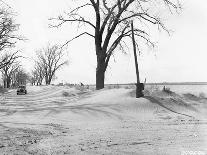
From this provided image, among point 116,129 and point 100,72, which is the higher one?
point 100,72

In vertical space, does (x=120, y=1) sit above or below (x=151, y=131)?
above

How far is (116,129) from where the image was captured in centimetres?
1177

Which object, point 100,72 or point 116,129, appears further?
point 100,72

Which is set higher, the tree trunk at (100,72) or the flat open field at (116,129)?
the tree trunk at (100,72)

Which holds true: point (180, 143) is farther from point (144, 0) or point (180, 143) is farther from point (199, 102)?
point (144, 0)

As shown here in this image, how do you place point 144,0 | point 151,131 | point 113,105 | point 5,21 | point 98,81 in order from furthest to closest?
point 5,21 < point 98,81 < point 144,0 < point 113,105 < point 151,131

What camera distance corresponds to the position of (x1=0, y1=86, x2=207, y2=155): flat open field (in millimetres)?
8109

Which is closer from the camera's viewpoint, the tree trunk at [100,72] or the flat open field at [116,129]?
the flat open field at [116,129]

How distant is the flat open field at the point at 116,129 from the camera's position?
811 cm

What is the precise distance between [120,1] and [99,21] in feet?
7.78

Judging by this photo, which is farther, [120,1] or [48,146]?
[120,1]

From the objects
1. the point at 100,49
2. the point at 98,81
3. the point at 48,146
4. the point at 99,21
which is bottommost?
the point at 48,146

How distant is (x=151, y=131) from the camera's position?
10.9 m

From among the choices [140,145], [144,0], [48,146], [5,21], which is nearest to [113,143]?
[140,145]
